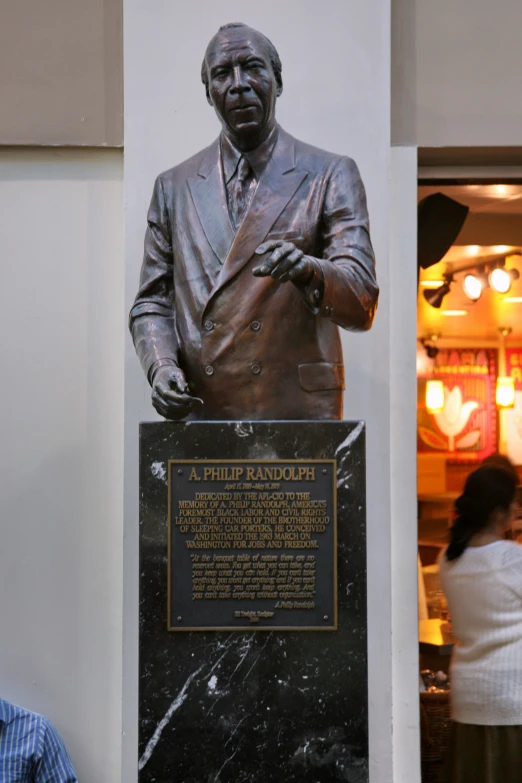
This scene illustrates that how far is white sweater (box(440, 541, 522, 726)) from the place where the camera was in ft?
14.2

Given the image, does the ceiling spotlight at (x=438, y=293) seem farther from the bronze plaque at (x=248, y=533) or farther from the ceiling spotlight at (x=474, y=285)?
the bronze plaque at (x=248, y=533)

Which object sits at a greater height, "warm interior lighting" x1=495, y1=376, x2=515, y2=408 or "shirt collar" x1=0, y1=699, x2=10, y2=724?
"warm interior lighting" x1=495, y1=376, x2=515, y2=408

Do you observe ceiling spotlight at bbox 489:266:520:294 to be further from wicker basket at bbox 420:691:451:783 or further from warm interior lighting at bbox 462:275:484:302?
wicker basket at bbox 420:691:451:783

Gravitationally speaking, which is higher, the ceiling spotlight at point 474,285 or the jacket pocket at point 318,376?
the ceiling spotlight at point 474,285

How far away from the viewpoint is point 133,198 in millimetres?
4422

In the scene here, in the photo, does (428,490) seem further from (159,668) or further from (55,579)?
(159,668)

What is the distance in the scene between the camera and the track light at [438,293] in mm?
5370

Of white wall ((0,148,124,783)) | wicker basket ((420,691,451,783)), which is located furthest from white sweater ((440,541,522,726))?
white wall ((0,148,124,783))

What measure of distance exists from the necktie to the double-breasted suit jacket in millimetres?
37

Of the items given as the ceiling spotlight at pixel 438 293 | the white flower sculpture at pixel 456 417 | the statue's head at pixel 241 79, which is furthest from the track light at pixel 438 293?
the statue's head at pixel 241 79

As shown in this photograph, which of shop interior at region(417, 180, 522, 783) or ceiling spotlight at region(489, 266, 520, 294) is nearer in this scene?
shop interior at region(417, 180, 522, 783)

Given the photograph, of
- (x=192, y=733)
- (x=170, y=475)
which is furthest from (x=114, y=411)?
(x=192, y=733)

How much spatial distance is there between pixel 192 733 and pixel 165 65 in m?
2.71

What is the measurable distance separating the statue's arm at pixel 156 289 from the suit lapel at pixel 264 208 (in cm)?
25
